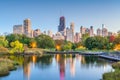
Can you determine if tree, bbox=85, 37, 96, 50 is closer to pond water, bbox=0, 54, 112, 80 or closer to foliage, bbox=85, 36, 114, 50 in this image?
foliage, bbox=85, 36, 114, 50

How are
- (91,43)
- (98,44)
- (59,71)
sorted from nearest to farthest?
1. (59,71)
2. (98,44)
3. (91,43)

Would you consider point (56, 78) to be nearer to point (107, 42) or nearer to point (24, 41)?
point (107, 42)

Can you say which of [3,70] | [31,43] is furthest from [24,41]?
[3,70]

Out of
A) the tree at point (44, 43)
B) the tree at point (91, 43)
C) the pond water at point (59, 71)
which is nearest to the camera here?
the pond water at point (59, 71)

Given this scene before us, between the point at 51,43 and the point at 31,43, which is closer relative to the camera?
the point at 31,43

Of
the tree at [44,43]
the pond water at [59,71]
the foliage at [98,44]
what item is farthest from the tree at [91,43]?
the pond water at [59,71]

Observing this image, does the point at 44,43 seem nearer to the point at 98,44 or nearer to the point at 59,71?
the point at 98,44

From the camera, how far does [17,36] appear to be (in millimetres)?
143000

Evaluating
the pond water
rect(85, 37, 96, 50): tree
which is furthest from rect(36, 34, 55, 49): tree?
the pond water

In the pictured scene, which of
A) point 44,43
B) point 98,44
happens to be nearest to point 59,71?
point 98,44

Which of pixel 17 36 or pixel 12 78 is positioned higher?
pixel 17 36

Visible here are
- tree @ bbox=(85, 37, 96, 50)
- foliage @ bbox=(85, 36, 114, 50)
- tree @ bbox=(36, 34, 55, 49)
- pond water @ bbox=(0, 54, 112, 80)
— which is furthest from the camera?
tree @ bbox=(36, 34, 55, 49)

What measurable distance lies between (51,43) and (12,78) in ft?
390

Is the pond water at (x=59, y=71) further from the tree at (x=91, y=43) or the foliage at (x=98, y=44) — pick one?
the tree at (x=91, y=43)
